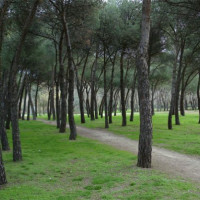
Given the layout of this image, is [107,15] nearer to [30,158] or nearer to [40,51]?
[40,51]

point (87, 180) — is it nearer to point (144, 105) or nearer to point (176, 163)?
point (144, 105)

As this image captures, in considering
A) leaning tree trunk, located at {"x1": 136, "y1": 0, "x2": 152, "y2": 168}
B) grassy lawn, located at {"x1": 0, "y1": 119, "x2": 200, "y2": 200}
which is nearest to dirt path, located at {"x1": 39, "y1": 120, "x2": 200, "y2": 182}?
leaning tree trunk, located at {"x1": 136, "y1": 0, "x2": 152, "y2": 168}

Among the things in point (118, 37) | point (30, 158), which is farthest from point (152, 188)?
point (118, 37)

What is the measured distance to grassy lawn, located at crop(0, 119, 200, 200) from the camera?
259 inches

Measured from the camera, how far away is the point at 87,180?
818cm

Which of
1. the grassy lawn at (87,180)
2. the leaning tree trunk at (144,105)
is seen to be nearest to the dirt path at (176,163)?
the leaning tree trunk at (144,105)

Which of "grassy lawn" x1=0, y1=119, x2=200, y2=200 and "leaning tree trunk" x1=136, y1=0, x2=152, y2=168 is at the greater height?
"leaning tree trunk" x1=136, y1=0, x2=152, y2=168

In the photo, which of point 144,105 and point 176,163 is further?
point 176,163

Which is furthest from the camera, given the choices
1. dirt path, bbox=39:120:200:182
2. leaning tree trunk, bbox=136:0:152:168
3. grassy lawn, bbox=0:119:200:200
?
leaning tree trunk, bbox=136:0:152:168

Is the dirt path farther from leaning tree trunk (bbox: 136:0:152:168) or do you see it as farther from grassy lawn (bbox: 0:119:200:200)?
grassy lawn (bbox: 0:119:200:200)

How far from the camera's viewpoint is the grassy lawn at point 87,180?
6586 millimetres

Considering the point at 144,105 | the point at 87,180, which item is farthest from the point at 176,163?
the point at 87,180

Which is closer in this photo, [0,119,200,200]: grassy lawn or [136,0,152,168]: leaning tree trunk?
[0,119,200,200]: grassy lawn

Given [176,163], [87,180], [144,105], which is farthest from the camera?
[176,163]
